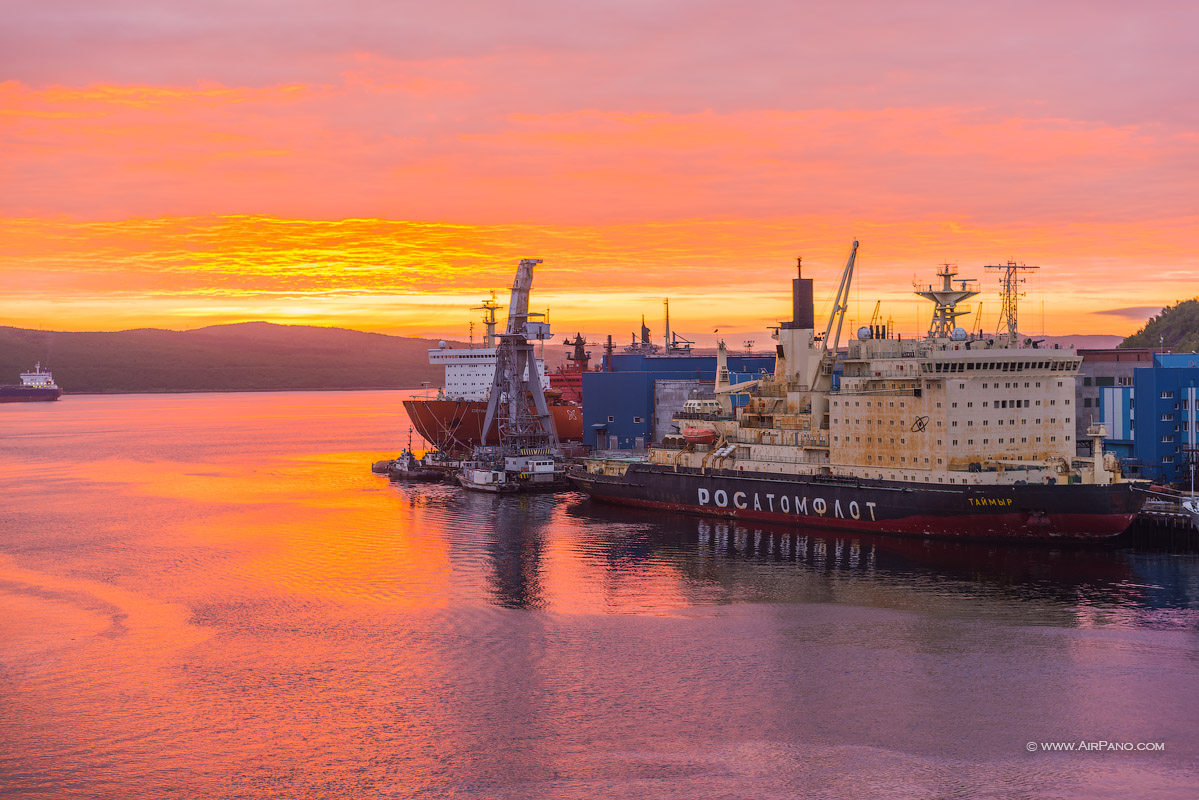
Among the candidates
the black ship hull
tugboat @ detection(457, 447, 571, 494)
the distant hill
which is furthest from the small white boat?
the distant hill

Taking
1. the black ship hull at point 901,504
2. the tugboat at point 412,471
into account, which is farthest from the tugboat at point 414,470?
the black ship hull at point 901,504

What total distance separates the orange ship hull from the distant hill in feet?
249

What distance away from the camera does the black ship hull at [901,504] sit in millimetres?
43500

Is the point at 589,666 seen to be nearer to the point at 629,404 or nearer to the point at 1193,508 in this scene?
the point at 1193,508

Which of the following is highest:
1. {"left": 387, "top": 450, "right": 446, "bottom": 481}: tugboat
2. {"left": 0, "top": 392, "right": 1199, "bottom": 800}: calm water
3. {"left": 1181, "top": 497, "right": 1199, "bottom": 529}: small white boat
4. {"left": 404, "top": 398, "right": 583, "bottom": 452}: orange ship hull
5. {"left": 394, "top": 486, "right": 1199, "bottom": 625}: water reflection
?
{"left": 404, "top": 398, "right": 583, "bottom": 452}: orange ship hull

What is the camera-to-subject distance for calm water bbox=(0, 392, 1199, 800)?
22.1 meters

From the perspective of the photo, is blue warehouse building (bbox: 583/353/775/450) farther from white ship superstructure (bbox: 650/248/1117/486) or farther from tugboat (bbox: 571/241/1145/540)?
white ship superstructure (bbox: 650/248/1117/486)

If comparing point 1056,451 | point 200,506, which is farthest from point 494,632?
point 200,506

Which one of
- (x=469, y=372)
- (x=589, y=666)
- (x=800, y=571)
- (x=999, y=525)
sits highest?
(x=469, y=372)

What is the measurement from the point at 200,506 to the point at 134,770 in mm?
46550

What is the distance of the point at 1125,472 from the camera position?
174 feet

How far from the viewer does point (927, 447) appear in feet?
155

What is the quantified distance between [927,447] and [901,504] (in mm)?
2796

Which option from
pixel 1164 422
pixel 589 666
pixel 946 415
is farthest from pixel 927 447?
pixel 589 666
